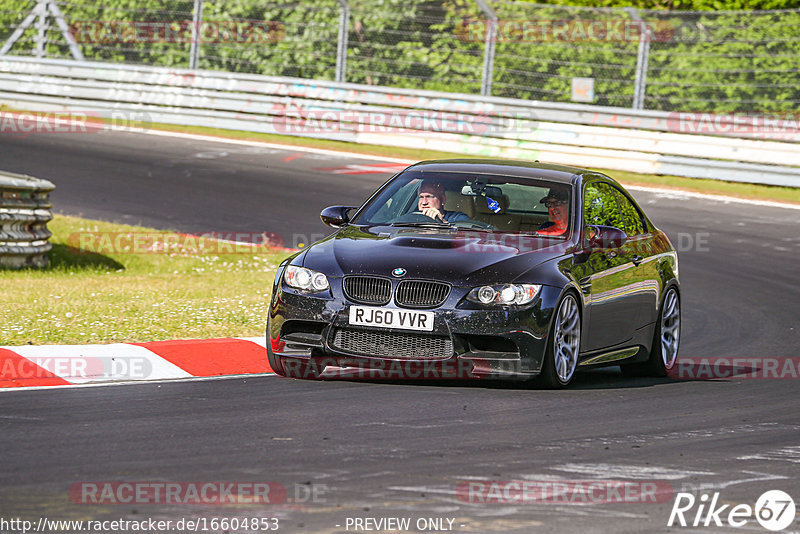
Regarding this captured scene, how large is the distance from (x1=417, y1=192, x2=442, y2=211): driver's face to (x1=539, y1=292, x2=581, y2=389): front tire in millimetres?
1276

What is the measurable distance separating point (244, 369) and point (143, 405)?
5.89ft

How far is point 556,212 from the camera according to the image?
9367 mm

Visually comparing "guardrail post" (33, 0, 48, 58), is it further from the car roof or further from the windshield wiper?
the windshield wiper

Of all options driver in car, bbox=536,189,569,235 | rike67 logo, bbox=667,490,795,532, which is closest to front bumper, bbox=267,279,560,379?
driver in car, bbox=536,189,569,235

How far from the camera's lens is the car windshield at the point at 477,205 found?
926 cm

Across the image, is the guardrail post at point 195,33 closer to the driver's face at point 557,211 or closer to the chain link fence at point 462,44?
the chain link fence at point 462,44

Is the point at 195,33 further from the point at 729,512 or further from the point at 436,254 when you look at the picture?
the point at 729,512

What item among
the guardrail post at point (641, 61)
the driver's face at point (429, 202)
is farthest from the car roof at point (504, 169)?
the guardrail post at point (641, 61)

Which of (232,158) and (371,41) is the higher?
(371,41)

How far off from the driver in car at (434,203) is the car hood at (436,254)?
0.25 m

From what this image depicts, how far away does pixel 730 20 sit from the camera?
850 inches

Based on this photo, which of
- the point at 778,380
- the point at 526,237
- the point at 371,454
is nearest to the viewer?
the point at 371,454

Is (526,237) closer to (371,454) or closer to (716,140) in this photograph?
(371,454)

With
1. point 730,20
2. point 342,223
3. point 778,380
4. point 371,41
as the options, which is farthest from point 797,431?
point 371,41
